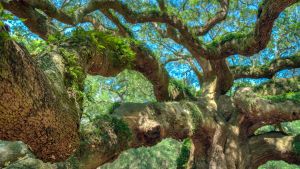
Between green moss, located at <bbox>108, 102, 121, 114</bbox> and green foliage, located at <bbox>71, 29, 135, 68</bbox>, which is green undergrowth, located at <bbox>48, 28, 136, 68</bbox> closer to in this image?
green foliage, located at <bbox>71, 29, 135, 68</bbox>

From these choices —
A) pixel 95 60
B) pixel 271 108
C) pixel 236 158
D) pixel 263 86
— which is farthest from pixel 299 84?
pixel 95 60

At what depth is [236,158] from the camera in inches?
360

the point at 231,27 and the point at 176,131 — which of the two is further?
the point at 231,27

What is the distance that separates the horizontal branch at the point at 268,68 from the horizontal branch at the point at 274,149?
7.01 ft

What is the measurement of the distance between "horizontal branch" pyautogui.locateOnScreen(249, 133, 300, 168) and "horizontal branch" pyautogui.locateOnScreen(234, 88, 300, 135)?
0.94 meters

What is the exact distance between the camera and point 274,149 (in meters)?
9.59

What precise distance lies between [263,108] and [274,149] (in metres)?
1.75

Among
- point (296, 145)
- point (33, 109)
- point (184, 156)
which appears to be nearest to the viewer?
point (33, 109)

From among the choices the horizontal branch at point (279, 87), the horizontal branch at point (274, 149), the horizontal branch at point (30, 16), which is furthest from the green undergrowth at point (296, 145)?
the horizontal branch at point (30, 16)

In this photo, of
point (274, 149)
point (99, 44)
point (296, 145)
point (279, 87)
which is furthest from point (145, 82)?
point (99, 44)

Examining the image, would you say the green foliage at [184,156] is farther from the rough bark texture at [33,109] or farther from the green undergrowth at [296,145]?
the rough bark texture at [33,109]

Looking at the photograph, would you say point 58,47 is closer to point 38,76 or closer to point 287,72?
point 38,76

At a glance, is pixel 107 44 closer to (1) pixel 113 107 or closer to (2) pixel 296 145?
(1) pixel 113 107

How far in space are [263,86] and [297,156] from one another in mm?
2244
